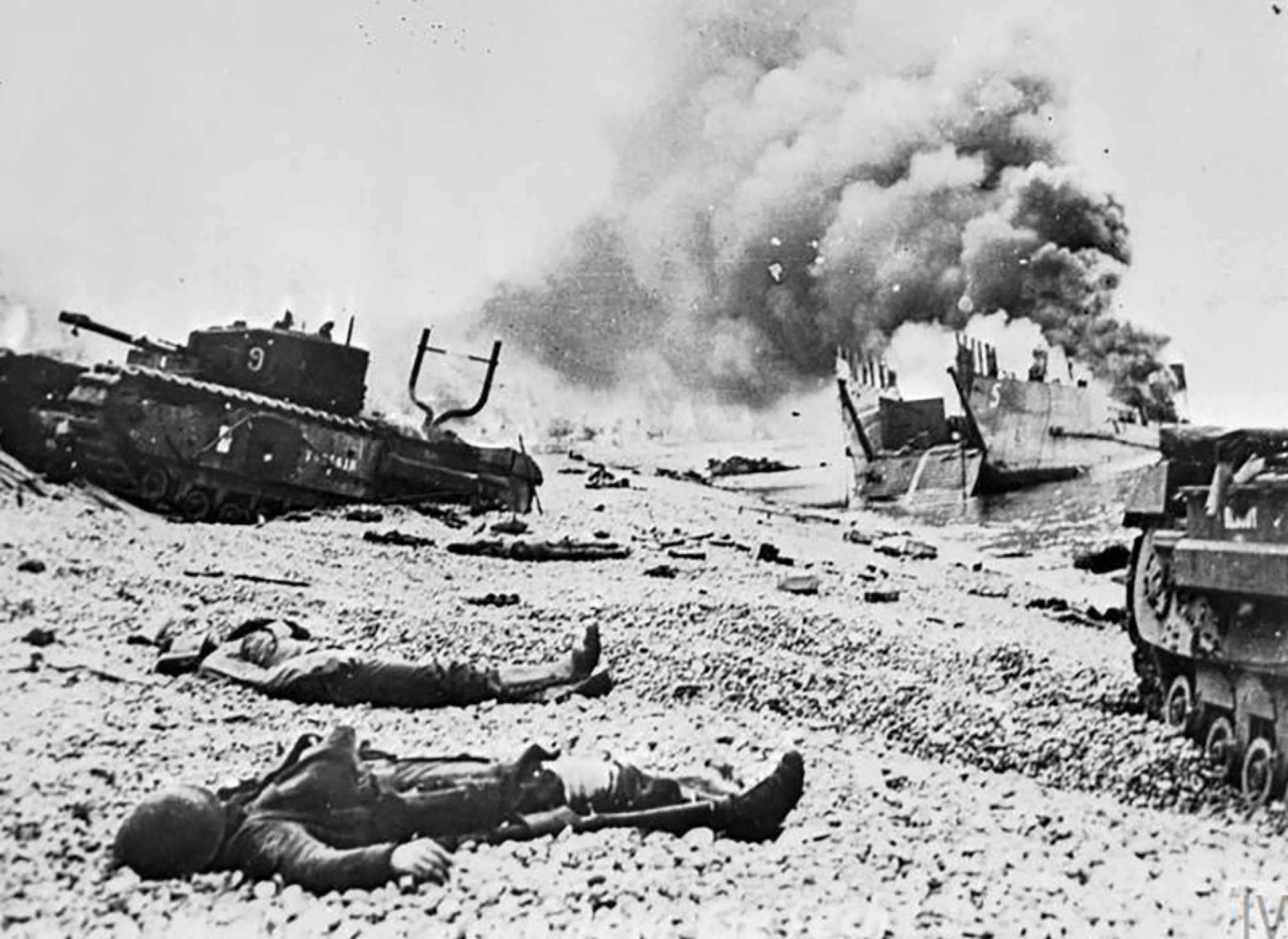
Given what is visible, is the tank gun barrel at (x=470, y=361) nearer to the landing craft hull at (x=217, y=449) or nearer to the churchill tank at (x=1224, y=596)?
the landing craft hull at (x=217, y=449)

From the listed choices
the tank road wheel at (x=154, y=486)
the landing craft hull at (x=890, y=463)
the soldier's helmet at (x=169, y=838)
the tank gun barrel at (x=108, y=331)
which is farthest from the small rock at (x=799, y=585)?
the landing craft hull at (x=890, y=463)

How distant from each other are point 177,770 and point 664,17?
2893mm

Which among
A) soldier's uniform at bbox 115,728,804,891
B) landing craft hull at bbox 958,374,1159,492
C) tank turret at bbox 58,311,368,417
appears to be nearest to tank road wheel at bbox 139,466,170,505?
tank turret at bbox 58,311,368,417

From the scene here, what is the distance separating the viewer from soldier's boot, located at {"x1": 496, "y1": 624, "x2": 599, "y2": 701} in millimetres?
3025

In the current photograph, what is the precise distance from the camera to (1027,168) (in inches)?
174

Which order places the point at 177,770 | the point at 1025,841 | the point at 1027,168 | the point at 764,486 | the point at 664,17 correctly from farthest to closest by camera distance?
the point at 764,486, the point at 1027,168, the point at 664,17, the point at 1025,841, the point at 177,770

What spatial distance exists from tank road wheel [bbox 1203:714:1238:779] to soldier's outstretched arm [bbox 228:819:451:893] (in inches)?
98.0

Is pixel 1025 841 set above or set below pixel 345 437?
below

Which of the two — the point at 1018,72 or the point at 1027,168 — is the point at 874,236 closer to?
the point at 1027,168

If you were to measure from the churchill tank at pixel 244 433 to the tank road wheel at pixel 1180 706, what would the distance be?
3.80 m

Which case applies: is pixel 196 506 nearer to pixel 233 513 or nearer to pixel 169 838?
pixel 233 513

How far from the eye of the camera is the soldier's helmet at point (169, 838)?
2066mm

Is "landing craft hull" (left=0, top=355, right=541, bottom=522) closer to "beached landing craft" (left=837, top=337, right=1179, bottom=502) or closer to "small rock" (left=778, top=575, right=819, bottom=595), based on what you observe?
"small rock" (left=778, top=575, right=819, bottom=595)

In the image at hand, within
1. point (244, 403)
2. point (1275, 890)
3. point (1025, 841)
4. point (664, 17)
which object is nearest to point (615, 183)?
point (664, 17)
